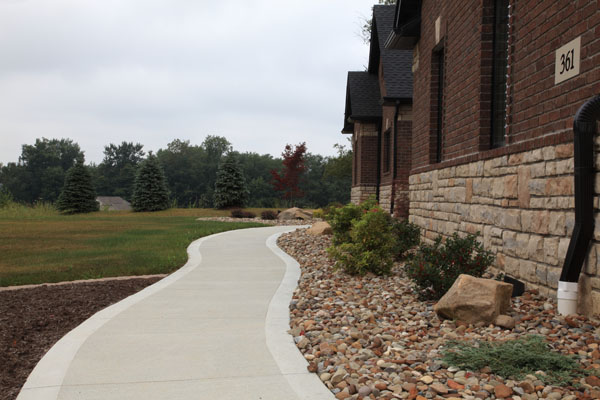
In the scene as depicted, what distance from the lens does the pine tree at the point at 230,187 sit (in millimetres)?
35469

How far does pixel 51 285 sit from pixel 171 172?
69281mm

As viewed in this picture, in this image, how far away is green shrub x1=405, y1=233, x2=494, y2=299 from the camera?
5492 mm

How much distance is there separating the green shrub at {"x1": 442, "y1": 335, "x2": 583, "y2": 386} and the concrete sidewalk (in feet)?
3.80

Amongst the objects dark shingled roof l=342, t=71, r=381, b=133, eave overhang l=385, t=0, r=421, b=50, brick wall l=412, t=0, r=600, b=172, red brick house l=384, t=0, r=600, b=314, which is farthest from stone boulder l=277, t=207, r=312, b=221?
red brick house l=384, t=0, r=600, b=314

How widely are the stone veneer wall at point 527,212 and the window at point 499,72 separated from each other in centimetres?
68

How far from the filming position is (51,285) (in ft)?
25.0

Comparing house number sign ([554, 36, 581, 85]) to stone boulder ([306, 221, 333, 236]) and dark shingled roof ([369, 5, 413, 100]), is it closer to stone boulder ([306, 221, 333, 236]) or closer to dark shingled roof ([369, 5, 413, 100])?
stone boulder ([306, 221, 333, 236])

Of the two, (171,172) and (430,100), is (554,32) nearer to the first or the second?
(430,100)

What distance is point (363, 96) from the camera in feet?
70.8

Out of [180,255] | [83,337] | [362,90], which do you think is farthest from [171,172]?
[83,337]

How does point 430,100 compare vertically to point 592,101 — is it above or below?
above

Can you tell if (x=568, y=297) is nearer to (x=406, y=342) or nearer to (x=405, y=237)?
(x=406, y=342)

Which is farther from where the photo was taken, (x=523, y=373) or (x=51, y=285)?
(x=51, y=285)

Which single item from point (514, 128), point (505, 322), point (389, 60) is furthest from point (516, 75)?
point (389, 60)
